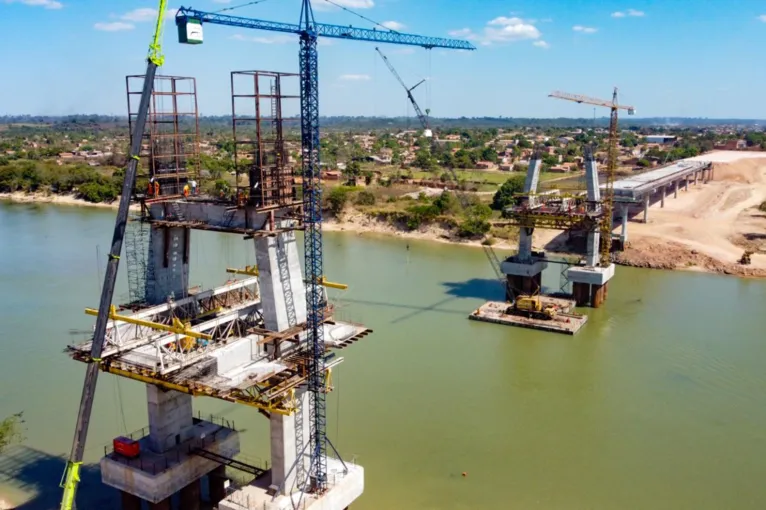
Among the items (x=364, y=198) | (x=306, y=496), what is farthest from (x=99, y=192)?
(x=306, y=496)

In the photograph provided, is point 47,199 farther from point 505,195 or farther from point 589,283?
point 589,283

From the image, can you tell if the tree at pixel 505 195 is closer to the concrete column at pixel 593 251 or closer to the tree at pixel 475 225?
the tree at pixel 475 225

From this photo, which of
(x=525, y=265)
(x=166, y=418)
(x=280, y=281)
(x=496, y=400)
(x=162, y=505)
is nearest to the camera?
(x=280, y=281)

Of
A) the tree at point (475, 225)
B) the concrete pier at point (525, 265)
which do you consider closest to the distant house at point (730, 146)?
the tree at point (475, 225)

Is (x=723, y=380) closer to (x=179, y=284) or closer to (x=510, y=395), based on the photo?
(x=510, y=395)

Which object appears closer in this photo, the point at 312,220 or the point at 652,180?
the point at 312,220

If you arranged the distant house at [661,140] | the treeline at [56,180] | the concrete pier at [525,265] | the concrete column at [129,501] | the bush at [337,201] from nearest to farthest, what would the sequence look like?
the concrete column at [129,501] < the concrete pier at [525,265] < the bush at [337,201] < the treeline at [56,180] < the distant house at [661,140]

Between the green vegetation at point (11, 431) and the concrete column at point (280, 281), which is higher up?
the concrete column at point (280, 281)
